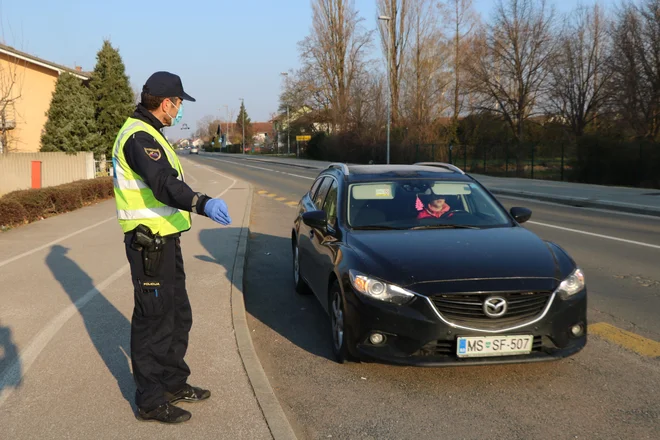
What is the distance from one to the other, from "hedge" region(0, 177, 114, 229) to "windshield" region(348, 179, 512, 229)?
9080 millimetres

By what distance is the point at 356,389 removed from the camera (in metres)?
4.28

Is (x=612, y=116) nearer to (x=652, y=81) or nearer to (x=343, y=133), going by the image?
(x=652, y=81)

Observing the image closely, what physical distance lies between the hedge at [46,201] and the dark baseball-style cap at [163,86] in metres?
9.87

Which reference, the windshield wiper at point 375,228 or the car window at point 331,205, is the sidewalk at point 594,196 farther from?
the windshield wiper at point 375,228

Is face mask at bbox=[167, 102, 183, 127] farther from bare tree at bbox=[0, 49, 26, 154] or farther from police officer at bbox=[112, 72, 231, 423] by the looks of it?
bare tree at bbox=[0, 49, 26, 154]

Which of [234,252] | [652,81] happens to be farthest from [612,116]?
[234,252]

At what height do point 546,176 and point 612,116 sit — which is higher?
point 612,116

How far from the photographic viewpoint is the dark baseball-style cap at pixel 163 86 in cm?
358

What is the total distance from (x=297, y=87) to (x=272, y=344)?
55840 millimetres

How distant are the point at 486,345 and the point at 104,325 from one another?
3323 millimetres

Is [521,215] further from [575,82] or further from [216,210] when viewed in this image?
[575,82]

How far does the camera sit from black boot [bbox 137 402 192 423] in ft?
11.6

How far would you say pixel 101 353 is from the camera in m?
4.75

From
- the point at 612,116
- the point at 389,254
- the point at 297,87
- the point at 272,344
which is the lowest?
the point at 272,344
